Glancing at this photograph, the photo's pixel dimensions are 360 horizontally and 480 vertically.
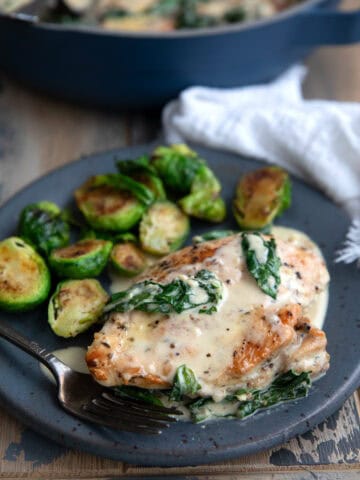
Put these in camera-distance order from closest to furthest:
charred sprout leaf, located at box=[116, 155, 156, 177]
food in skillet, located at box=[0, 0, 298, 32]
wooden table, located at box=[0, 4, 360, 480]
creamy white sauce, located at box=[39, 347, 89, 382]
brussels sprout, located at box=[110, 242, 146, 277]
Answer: wooden table, located at box=[0, 4, 360, 480] < creamy white sauce, located at box=[39, 347, 89, 382] < brussels sprout, located at box=[110, 242, 146, 277] < charred sprout leaf, located at box=[116, 155, 156, 177] < food in skillet, located at box=[0, 0, 298, 32]

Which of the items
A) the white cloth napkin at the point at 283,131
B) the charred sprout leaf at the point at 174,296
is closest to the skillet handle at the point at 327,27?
the white cloth napkin at the point at 283,131

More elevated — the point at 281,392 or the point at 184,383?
the point at 184,383

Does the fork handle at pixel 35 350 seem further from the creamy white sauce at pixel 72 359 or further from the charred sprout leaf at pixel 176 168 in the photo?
the charred sprout leaf at pixel 176 168

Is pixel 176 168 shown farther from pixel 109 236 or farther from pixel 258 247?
pixel 258 247

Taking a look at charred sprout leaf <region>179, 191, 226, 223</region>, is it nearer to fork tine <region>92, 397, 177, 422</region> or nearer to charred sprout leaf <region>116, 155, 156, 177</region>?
charred sprout leaf <region>116, 155, 156, 177</region>

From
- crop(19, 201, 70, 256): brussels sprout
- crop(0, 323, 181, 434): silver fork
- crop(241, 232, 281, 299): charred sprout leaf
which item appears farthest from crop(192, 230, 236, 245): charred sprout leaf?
crop(0, 323, 181, 434): silver fork

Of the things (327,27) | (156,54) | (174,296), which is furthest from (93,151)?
(174,296)
